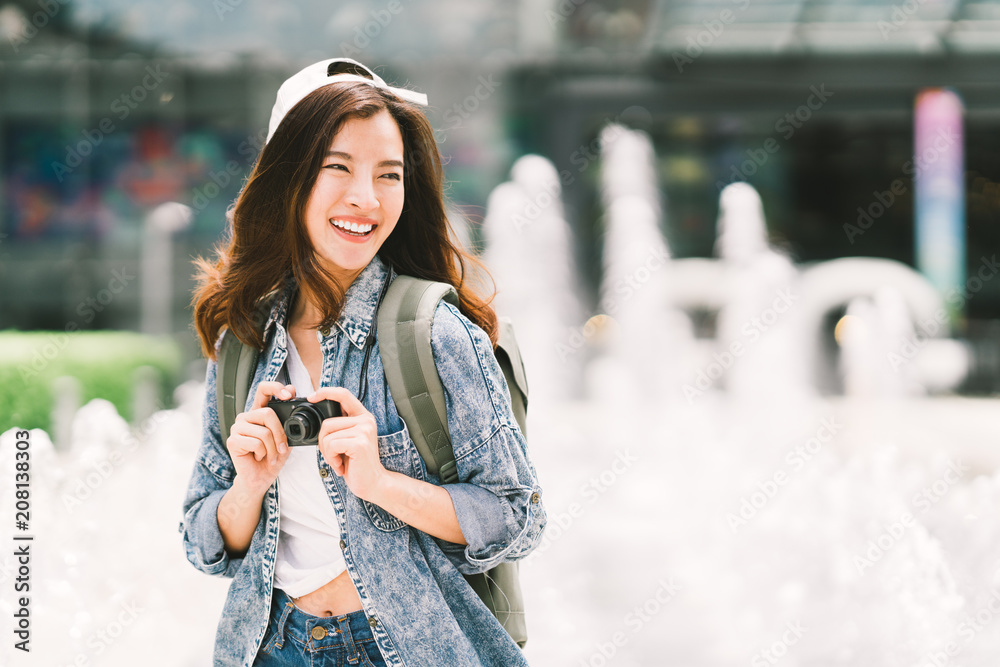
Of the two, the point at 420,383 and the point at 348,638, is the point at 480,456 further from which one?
the point at 348,638

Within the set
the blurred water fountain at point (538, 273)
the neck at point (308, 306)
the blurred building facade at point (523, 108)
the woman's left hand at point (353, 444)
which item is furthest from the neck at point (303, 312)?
the blurred building facade at point (523, 108)

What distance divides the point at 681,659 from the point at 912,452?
4.64 metres

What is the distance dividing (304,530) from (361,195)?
20.2 inches

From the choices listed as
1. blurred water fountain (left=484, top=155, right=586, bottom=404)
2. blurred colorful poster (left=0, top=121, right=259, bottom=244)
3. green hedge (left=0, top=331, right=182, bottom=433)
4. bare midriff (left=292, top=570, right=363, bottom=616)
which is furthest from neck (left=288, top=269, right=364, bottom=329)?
blurred colorful poster (left=0, top=121, right=259, bottom=244)

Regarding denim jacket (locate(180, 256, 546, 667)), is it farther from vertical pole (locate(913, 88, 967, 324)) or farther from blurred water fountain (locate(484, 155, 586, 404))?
vertical pole (locate(913, 88, 967, 324))

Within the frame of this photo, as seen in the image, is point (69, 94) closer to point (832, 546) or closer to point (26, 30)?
point (26, 30)

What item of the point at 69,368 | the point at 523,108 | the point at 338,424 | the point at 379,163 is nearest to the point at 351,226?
the point at 379,163

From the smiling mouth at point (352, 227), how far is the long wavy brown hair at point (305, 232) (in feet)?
0.21

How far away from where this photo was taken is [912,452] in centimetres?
728

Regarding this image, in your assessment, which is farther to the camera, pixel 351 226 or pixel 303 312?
pixel 303 312

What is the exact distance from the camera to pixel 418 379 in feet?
4.00

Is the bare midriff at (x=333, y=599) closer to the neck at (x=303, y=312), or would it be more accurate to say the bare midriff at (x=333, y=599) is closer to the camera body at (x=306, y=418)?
the camera body at (x=306, y=418)

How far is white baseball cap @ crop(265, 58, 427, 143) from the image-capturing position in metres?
1.27

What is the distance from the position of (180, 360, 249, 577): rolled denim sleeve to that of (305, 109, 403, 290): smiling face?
1.08ft
